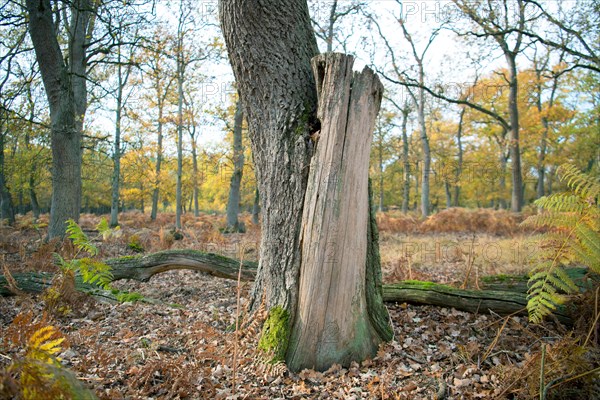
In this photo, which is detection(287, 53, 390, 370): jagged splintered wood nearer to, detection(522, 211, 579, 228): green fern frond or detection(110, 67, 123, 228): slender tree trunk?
detection(522, 211, 579, 228): green fern frond

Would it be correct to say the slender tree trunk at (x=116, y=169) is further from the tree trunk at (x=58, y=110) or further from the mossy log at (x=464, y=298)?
the mossy log at (x=464, y=298)

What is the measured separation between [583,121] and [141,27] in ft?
82.1

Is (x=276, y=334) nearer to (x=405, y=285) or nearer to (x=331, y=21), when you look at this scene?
(x=405, y=285)

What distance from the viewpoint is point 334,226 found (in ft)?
9.08

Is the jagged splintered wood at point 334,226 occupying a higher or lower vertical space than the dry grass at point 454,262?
higher

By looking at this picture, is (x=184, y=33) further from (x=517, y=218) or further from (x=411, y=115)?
(x=411, y=115)

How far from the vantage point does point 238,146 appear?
14.7m

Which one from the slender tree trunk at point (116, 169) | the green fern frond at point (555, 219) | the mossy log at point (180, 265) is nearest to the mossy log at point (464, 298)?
the green fern frond at point (555, 219)

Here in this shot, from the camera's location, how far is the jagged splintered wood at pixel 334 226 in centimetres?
277

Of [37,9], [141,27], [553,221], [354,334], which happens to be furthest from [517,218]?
[37,9]

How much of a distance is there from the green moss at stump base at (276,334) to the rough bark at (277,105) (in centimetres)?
11

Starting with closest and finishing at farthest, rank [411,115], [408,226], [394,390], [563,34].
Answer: [394,390]
[563,34]
[408,226]
[411,115]

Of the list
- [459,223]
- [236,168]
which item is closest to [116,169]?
[236,168]

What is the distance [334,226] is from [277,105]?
3.92 ft
